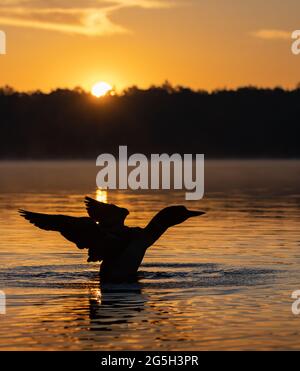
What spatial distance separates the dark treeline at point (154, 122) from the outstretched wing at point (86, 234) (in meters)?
152

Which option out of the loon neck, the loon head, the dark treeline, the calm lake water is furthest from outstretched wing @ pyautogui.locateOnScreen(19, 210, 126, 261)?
the dark treeline

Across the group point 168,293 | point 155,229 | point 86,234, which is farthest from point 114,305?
point 155,229

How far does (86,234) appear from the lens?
23391mm

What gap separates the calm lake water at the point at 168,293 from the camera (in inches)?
733

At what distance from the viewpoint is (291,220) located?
38281mm

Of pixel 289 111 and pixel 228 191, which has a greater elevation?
pixel 289 111

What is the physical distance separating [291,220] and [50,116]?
148m

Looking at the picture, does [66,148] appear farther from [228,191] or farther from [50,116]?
[228,191]

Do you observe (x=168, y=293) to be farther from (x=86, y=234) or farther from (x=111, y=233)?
(x=86, y=234)

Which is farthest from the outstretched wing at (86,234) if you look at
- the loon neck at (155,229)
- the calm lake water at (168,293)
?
the calm lake water at (168,293)

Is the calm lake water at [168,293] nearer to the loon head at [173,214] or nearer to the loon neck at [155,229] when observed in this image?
the loon neck at [155,229]

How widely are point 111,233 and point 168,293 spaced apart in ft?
5.19

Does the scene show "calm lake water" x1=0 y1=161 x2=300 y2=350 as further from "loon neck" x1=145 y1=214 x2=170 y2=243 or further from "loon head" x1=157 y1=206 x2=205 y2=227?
"loon head" x1=157 y1=206 x2=205 y2=227

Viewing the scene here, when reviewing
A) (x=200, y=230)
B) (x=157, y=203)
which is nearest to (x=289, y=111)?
(x=157, y=203)
